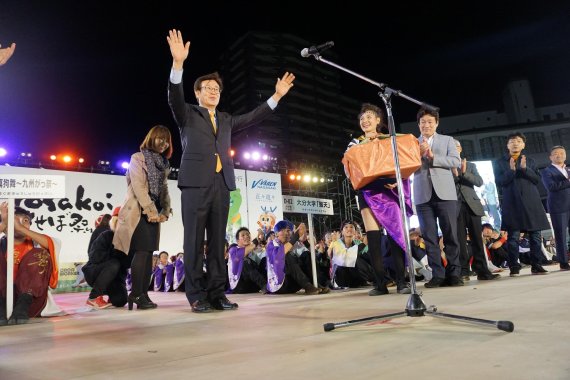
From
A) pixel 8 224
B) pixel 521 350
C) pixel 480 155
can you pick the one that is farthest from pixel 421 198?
pixel 480 155

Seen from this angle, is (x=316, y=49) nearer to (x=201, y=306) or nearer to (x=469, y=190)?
(x=201, y=306)

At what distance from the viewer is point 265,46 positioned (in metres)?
39.8

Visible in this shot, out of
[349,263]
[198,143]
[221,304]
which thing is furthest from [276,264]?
[198,143]

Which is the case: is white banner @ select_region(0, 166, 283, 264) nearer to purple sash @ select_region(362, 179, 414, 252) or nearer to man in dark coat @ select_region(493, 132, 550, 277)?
purple sash @ select_region(362, 179, 414, 252)

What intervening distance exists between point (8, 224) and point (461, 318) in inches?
114

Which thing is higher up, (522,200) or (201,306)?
(522,200)

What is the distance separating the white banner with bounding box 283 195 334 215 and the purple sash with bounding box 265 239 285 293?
1.51 feet

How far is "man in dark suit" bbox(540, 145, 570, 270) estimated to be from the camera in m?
4.60

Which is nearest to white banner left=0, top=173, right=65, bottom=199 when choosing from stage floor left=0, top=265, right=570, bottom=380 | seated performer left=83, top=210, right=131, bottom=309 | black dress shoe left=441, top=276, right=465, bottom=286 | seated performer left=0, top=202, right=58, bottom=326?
seated performer left=0, top=202, right=58, bottom=326

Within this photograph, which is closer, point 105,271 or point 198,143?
point 198,143

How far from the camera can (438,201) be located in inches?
143

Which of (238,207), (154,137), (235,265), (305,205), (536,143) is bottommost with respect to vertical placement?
(235,265)

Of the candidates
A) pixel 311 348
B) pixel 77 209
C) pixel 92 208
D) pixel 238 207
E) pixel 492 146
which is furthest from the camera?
pixel 492 146

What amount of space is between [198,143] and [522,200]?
3586mm
